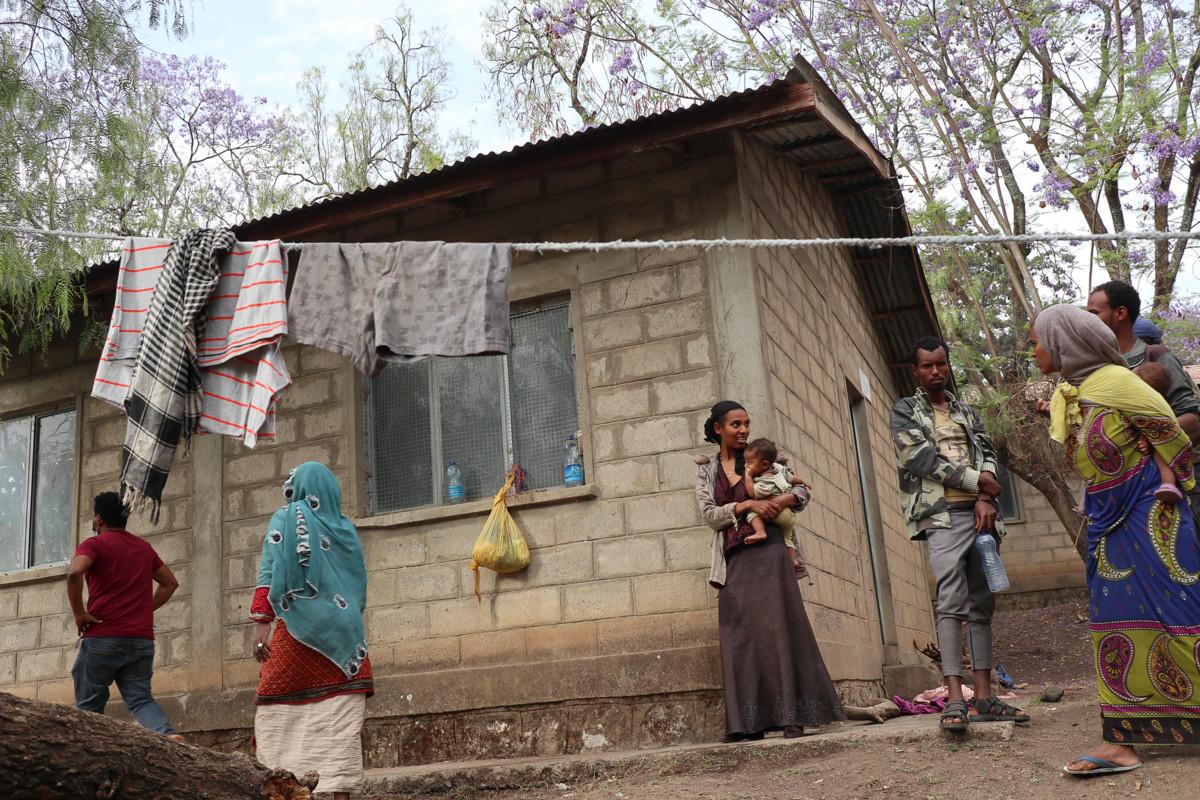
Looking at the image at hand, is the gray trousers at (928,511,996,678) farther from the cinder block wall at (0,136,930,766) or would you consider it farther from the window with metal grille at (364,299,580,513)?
the window with metal grille at (364,299,580,513)

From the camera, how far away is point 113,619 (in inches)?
247

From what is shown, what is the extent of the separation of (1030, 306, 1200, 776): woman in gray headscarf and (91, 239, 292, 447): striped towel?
136 inches

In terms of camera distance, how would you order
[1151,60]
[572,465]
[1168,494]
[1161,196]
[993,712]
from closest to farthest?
1. [1168,494]
2. [993,712]
3. [572,465]
4. [1151,60]
5. [1161,196]

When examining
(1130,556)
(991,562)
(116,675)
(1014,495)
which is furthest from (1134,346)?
(1014,495)

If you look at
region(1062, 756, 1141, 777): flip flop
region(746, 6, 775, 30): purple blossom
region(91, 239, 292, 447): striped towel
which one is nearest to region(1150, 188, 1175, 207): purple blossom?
region(746, 6, 775, 30): purple blossom

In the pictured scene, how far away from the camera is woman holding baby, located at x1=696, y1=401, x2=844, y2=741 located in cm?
556

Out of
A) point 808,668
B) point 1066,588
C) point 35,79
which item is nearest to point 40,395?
point 35,79

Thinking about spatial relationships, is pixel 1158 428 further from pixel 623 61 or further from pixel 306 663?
pixel 623 61

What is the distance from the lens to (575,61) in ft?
56.6

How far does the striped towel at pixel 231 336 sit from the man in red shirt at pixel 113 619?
50.4 inches

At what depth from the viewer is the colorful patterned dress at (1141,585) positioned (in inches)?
161

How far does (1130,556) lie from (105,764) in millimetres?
3625

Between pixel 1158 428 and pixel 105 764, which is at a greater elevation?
pixel 1158 428

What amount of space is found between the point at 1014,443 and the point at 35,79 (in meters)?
11.4
